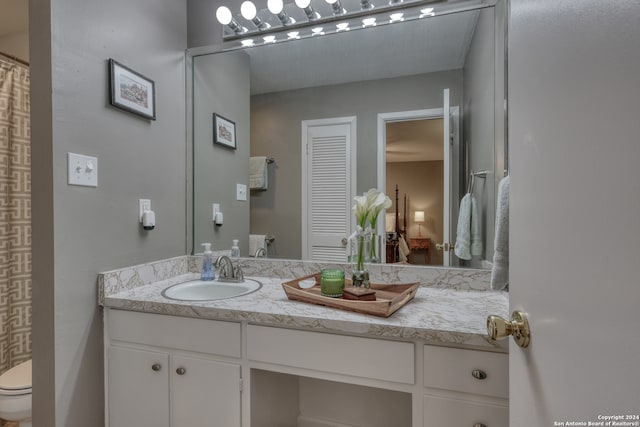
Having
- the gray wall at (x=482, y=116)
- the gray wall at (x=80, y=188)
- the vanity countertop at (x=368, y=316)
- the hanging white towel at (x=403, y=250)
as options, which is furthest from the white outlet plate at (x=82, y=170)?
the gray wall at (x=482, y=116)

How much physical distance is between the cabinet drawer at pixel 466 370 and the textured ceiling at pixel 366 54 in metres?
1.22

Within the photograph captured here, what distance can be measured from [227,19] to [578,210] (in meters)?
1.82

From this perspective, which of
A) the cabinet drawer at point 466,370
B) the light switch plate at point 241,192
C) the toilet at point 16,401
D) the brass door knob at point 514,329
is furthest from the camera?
the light switch plate at point 241,192

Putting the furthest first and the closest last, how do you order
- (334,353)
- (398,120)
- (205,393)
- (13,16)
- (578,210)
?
1. (13,16)
2. (398,120)
3. (205,393)
4. (334,353)
5. (578,210)

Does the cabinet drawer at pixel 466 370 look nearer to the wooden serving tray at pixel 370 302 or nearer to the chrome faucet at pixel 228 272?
the wooden serving tray at pixel 370 302

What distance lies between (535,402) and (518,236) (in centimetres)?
28

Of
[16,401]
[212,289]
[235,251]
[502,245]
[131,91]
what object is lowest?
[16,401]

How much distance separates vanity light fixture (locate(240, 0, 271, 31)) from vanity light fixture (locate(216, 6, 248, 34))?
0.06m

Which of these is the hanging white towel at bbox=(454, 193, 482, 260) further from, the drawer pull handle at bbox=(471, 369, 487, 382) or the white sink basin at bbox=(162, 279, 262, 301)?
the white sink basin at bbox=(162, 279, 262, 301)

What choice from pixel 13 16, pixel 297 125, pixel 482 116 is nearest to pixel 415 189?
pixel 482 116

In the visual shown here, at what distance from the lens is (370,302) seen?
1.07 m

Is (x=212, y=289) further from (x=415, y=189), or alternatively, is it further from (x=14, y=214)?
(x=14, y=214)

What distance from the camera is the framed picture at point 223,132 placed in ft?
5.98

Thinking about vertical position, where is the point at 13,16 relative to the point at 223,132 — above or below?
above
